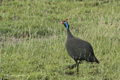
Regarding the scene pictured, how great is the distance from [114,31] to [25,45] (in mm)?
2282

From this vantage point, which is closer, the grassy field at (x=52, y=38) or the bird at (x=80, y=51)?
the bird at (x=80, y=51)

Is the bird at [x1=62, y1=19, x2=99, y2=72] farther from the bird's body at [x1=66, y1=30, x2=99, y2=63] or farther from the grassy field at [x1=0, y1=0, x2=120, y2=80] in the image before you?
the grassy field at [x1=0, y1=0, x2=120, y2=80]

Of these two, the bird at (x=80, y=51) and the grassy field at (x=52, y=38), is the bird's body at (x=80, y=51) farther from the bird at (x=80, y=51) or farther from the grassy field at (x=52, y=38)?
the grassy field at (x=52, y=38)

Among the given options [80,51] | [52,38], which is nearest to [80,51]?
[80,51]

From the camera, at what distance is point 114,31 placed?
8312 mm

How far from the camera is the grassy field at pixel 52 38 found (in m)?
5.99

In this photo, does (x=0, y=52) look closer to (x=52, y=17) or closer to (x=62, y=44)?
(x=62, y=44)

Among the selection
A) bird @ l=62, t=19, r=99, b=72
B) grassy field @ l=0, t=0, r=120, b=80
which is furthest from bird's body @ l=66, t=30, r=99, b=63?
grassy field @ l=0, t=0, r=120, b=80

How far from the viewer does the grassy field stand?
5992 mm

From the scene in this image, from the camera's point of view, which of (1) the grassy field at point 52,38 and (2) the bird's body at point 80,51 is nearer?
(2) the bird's body at point 80,51

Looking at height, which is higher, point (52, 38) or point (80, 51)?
point (52, 38)

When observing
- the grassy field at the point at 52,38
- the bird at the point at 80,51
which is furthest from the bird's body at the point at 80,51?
the grassy field at the point at 52,38

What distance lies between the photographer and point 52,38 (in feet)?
27.0

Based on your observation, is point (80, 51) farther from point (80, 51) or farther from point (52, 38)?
point (52, 38)
